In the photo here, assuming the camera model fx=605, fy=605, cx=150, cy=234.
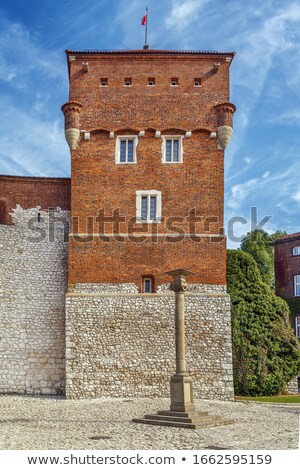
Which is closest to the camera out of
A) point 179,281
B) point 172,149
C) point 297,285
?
point 179,281

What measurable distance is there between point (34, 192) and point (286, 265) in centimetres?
2324

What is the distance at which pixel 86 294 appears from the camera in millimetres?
25109

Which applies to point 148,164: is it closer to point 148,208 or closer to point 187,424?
point 148,208

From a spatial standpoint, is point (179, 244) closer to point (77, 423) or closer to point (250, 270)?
point (250, 270)

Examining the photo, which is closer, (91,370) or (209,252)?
(91,370)

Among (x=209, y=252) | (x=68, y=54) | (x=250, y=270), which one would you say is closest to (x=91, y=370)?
(x=209, y=252)

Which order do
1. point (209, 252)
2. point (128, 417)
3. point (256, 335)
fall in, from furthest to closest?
point (256, 335)
point (209, 252)
point (128, 417)

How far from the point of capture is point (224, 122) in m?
26.7

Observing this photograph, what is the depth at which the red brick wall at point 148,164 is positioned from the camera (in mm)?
25797

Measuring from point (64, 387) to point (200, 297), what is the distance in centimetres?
690

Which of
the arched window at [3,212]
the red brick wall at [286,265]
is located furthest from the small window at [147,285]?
the red brick wall at [286,265]

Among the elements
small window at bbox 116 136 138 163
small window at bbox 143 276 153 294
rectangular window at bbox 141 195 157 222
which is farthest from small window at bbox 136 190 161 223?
small window at bbox 143 276 153 294

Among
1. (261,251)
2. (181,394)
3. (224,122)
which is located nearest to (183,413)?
(181,394)

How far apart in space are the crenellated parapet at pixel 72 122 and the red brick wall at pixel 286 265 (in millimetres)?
22826
